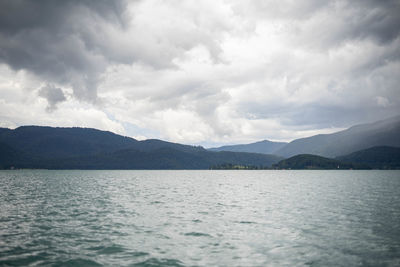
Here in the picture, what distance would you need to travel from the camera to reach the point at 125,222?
34.2 meters

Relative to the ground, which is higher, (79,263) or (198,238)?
(79,263)

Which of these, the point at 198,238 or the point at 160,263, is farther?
the point at 198,238

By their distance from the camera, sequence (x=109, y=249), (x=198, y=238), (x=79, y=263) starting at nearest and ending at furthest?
1. (x=79, y=263)
2. (x=109, y=249)
3. (x=198, y=238)

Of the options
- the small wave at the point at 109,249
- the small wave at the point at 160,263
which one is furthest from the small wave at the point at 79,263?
the small wave at the point at 160,263

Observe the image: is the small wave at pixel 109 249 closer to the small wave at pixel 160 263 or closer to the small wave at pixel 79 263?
the small wave at pixel 79 263

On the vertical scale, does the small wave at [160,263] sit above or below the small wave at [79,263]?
below

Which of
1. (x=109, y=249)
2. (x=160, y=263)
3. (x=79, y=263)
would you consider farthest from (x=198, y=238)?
(x=79, y=263)

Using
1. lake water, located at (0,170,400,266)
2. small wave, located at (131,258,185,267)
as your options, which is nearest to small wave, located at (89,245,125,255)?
lake water, located at (0,170,400,266)

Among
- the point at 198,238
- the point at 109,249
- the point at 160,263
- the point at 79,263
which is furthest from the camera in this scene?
the point at 198,238

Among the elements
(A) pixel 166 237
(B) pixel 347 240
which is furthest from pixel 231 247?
(B) pixel 347 240

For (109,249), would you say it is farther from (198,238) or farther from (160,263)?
(198,238)

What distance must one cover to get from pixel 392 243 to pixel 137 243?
2461 cm

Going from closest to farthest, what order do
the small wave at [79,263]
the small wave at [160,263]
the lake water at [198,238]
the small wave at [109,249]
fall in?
the small wave at [79,263] → the small wave at [160,263] → the lake water at [198,238] → the small wave at [109,249]

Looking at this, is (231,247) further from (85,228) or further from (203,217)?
(85,228)
